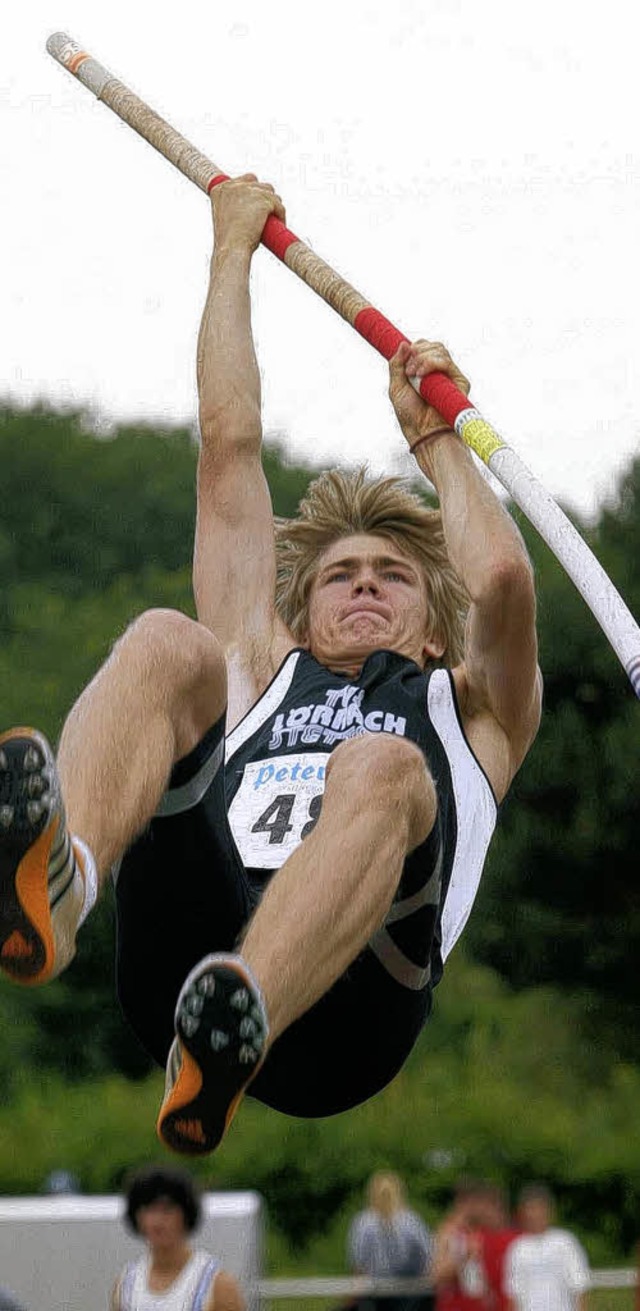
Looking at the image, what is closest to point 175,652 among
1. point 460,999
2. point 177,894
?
point 177,894

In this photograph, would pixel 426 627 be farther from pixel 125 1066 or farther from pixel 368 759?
pixel 125 1066

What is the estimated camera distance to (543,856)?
23.8 metres

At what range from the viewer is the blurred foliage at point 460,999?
17.9m

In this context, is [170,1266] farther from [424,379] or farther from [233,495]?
[424,379]

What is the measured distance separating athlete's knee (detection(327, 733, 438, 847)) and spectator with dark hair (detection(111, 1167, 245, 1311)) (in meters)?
1.96

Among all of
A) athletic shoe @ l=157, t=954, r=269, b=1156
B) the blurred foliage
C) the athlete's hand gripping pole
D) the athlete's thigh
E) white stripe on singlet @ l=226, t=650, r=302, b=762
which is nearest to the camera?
athletic shoe @ l=157, t=954, r=269, b=1156

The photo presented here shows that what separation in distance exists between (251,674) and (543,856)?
18.2 meters

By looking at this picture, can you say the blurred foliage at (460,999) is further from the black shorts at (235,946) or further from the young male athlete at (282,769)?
the black shorts at (235,946)

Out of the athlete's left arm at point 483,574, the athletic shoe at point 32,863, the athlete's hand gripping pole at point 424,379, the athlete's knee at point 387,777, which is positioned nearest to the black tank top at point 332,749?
the athlete's left arm at point 483,574

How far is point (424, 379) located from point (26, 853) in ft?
6.76

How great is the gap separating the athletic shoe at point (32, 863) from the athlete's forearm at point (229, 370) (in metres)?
2.07

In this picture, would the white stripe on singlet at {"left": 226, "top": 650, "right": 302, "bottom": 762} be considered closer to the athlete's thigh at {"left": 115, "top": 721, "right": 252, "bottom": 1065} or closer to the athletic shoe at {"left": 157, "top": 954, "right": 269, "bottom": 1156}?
the athlete's thigh at {"left": 115, "top": 721, "right": 252, "bottom": 1065}

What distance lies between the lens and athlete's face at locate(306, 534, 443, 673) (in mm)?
5930

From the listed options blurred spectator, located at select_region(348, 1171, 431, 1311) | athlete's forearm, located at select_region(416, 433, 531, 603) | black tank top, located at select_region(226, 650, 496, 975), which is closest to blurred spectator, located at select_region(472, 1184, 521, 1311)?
blurred spectator, located at select_region(348, 1171, 431, 1311)
